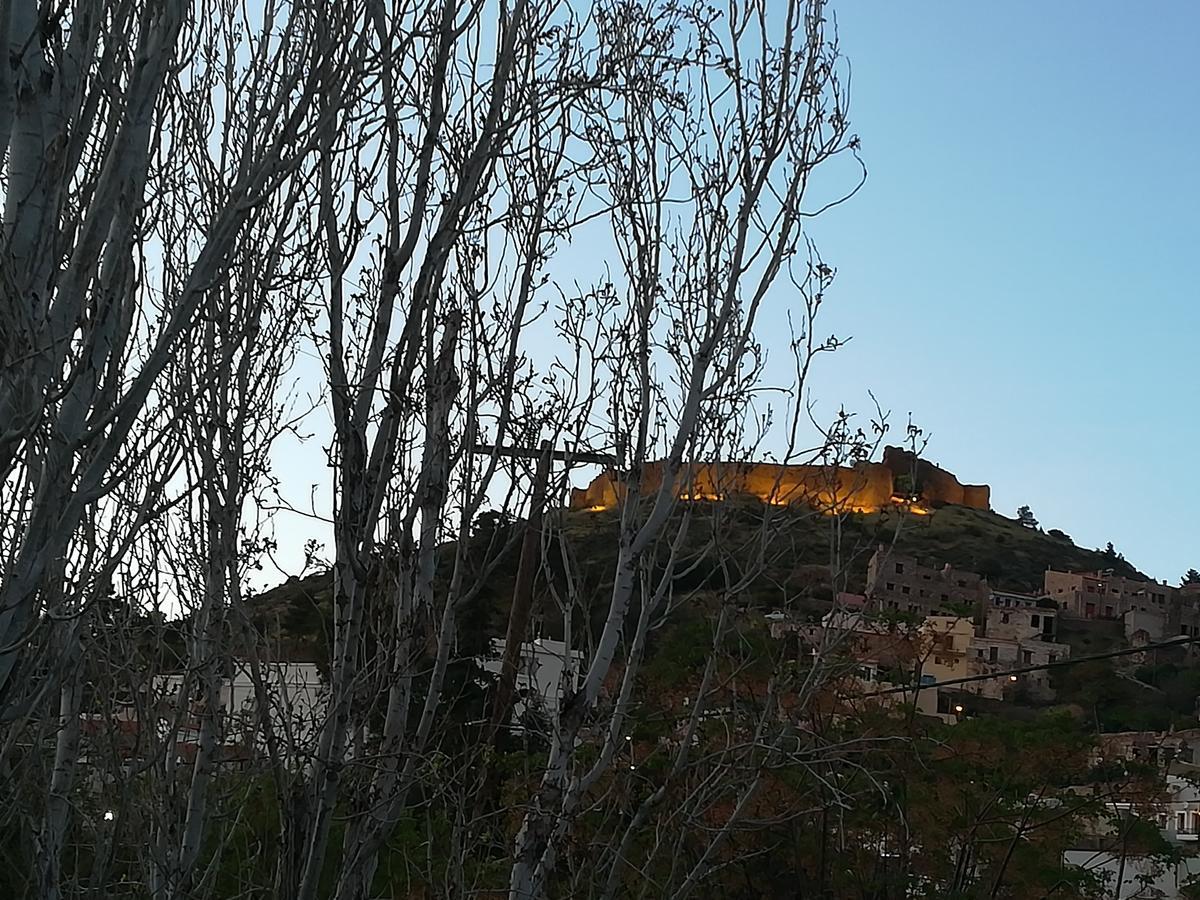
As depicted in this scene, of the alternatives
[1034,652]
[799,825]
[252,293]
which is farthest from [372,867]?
[1034,652]

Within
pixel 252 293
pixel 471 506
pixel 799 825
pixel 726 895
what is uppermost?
pixel 252 293

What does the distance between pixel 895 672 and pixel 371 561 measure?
660 centimetres

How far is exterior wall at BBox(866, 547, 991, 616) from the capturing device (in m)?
6.57

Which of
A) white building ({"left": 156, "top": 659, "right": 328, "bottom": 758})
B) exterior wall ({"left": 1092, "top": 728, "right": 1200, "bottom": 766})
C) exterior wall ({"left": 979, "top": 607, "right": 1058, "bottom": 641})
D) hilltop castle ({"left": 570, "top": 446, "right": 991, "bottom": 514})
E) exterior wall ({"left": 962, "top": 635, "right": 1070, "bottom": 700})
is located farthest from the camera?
exterior wall ({"left": 979, "top": 607, "right": 1058, "bottom": 641})

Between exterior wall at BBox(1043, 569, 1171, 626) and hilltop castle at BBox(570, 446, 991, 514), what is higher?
exterior wall at BBox(1043, 569, 1171, 626)

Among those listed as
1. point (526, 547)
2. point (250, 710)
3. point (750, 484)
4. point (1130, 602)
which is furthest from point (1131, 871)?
point (1130, 602)

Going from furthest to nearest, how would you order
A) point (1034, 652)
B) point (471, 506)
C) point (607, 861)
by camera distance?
point (1034, 652) → point (607, 861) → point (471, 506)

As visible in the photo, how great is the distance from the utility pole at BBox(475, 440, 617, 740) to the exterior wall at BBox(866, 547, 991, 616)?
5.57 feet

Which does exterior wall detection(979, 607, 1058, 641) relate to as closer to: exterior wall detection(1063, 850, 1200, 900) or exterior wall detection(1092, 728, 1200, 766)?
exterior wall detection(1063, 850, 1200, 900)

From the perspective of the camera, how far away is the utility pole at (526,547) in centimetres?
413

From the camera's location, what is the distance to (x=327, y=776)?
10.5 ft

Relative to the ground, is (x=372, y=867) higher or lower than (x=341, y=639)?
lower

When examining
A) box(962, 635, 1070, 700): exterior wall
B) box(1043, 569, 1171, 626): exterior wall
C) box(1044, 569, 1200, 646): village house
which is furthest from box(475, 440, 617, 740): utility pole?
box(1043, 569, 1171, 626): exterior wall

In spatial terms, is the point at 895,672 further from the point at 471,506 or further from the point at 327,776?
the point at 327,776
